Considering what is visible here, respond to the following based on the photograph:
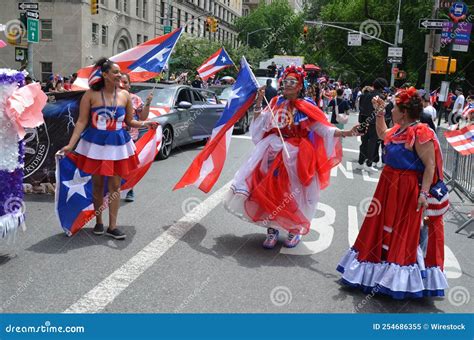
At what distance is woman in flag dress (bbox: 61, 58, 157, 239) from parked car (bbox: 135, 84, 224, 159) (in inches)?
205

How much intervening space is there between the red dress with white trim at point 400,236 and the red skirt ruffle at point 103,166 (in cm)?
253

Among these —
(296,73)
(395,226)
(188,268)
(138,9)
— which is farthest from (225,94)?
(138,9)

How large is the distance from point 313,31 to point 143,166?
66.6 metres

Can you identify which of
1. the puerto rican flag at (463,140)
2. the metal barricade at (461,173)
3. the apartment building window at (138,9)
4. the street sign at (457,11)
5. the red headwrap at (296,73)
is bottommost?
the metal barricade at (461,173)

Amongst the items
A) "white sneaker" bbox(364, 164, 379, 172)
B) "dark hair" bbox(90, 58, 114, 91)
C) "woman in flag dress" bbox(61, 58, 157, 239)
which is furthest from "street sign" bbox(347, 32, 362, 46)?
"dark hair" bbox(90, 58, 114, 91)

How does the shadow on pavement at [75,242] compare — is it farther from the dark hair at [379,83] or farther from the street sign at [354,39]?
the street sign at [354,39]

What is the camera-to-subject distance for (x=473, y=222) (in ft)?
24.0

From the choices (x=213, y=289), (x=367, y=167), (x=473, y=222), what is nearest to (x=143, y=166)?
(x=213, y=289)

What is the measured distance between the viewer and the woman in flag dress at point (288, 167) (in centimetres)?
554

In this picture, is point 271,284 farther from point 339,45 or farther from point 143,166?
point 339,45

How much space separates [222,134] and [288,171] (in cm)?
112

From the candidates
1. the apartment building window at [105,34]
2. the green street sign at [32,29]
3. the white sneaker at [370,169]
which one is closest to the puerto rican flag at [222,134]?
the white sneaker at [370,169]

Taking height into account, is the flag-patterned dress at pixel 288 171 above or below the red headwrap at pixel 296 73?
below

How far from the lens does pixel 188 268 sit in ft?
16.3
